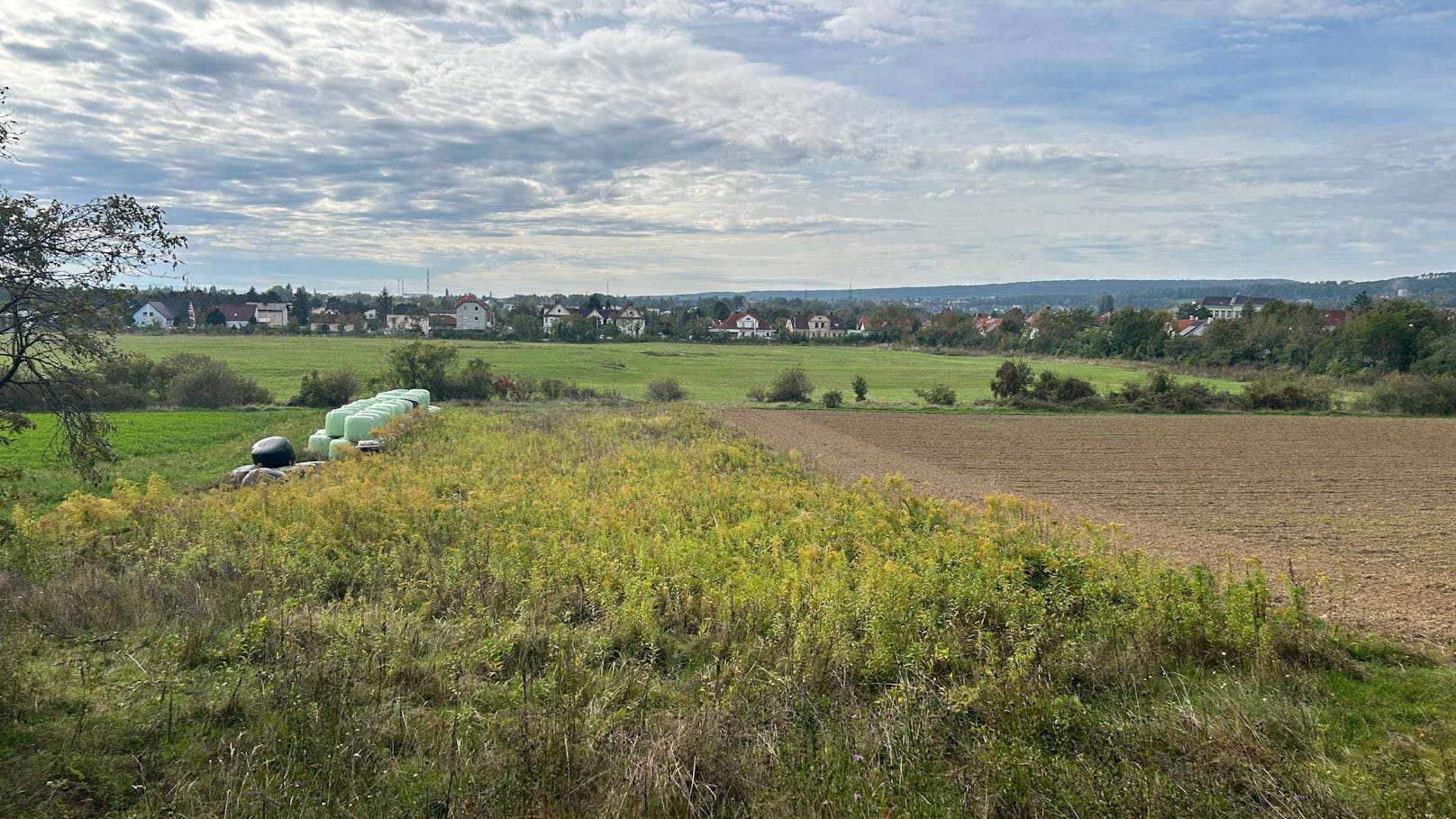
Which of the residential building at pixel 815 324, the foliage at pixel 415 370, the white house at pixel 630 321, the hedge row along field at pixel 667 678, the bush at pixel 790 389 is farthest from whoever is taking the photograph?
the residential building at pixel 815 324

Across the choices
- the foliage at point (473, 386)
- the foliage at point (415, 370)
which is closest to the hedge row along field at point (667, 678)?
the foliage at point (415, 370)

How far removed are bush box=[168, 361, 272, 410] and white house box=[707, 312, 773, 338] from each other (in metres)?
81.2

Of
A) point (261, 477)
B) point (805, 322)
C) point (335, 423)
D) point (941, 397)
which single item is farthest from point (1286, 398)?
point (805, 322)

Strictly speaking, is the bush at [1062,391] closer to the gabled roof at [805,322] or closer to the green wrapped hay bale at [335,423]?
the green wrapped hay bale at [335,423]

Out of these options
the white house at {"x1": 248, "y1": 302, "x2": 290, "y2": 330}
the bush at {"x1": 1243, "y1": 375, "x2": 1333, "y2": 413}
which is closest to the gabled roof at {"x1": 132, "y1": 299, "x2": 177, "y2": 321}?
the white house at {"x1": 248, "y1": 302, "x2": 290, "y2": 330}

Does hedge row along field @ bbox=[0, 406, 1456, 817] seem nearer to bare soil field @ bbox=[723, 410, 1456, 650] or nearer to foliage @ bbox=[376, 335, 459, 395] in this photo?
bare soil field @ bbox=[723, 410, 1456, 650]

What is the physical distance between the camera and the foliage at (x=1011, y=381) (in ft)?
→ 137

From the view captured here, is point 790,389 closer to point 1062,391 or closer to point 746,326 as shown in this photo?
point 1062,391

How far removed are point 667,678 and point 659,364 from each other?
58803 millimetres

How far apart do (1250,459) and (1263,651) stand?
21209mm

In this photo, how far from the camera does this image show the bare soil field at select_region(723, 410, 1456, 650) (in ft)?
37.7

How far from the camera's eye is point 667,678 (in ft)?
21.9

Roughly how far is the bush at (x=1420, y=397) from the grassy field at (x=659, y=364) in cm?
987

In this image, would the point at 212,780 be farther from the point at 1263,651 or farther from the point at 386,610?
the point at 1263,651
